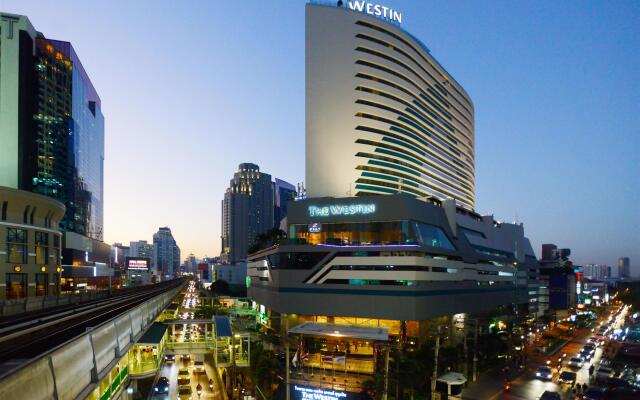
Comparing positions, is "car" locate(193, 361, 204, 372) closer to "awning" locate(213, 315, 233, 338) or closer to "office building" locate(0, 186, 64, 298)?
"awning" locate(213, 315, 233, 338)

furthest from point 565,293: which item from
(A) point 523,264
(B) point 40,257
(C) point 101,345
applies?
(C) point 101,345

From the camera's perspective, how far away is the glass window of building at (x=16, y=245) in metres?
54.9

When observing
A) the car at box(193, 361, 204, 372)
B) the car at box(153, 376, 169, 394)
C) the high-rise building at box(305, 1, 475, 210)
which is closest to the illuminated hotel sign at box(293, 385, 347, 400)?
the car at box(153, 376, 169, 394)

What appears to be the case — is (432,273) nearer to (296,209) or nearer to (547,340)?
(296,209)

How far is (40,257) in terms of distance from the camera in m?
61.0

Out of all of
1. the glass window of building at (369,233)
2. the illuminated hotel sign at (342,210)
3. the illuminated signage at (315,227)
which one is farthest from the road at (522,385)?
the illuminated signage at (315,227)

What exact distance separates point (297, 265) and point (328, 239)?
593 centimetres

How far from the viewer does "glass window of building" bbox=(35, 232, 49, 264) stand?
198 ft

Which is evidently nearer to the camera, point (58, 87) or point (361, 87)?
point (361, 87)

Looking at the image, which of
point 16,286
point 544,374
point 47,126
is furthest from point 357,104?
point 47,126

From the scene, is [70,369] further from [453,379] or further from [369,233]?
[369,233]

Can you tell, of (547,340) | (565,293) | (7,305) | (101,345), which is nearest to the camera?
(101,345)

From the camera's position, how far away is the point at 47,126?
133m

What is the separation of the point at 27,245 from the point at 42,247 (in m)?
3.59
